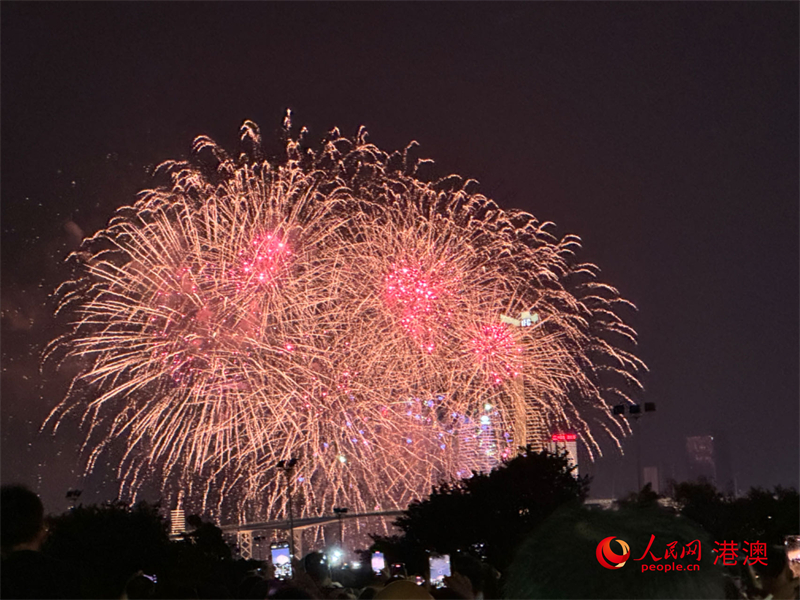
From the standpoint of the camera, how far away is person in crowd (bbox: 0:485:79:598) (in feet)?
14.6

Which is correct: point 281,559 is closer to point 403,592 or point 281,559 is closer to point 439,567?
point 439,567

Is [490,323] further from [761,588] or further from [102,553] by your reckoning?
[761,588]

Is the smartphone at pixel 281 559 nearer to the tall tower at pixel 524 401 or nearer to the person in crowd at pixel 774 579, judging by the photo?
the person in crowd at pixel 774 579

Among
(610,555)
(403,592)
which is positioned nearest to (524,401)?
(403,592)

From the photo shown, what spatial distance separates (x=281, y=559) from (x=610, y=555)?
67.5 ft

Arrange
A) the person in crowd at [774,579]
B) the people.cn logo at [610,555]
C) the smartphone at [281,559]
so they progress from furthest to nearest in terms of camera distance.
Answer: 1. the smartphone at [281,559]
2. the person in crowd at [774,579]
3. the people.cn logo at [610,555]

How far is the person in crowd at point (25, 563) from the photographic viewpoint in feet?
14.6

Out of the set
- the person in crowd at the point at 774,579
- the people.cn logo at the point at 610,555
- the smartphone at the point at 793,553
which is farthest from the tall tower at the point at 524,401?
the people.cn logo at the point at 610,555

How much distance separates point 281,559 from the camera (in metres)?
23.3

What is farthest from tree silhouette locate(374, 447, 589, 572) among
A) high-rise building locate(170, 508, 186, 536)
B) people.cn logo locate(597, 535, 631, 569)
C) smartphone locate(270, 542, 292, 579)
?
people.cn logo locate(597, 535, 631, 569)

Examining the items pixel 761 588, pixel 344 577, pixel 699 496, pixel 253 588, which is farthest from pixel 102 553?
pixel 699 496

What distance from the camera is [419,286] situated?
3112cm

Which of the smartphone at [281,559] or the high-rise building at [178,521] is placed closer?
the smartphone at [281,559]

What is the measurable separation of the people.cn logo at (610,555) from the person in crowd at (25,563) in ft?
8.29
